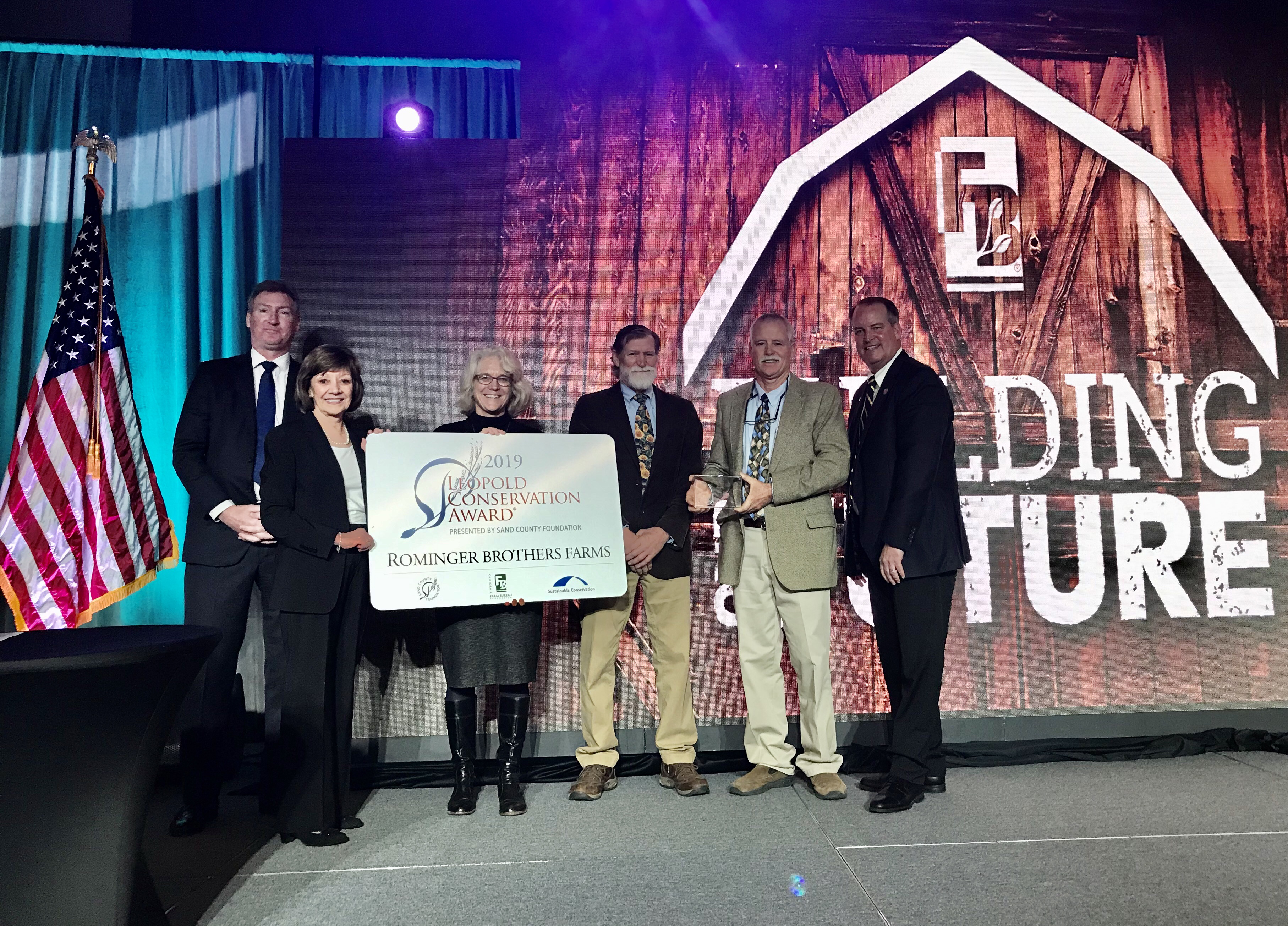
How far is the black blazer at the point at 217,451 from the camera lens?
2.90 metres

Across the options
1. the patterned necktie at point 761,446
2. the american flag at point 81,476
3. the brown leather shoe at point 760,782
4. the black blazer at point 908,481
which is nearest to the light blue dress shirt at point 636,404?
the patterned necktie at point 761,446

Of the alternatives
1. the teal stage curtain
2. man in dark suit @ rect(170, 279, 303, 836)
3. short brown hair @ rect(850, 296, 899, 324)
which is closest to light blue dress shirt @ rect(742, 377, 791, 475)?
short brown hair @ rect(850, 296, 899, 324)

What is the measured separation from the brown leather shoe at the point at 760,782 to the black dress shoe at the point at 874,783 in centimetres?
25

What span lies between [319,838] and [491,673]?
654mm

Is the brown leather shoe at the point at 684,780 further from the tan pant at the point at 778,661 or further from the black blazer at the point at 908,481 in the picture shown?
the black blazer at the point at 908,481

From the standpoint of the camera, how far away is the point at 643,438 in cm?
308

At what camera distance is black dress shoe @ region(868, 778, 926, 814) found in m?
2.67

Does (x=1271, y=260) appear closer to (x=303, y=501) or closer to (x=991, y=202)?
(x=991, y=202)

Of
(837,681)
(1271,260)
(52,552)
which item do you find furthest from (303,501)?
(1271,260)

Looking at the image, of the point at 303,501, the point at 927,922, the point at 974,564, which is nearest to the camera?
the point at 927,922

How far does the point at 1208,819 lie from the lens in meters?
2.60

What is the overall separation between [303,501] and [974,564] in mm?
2662

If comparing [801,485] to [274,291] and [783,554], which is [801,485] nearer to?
[783,554]

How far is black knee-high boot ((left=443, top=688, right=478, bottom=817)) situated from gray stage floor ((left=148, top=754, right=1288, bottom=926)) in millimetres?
75
